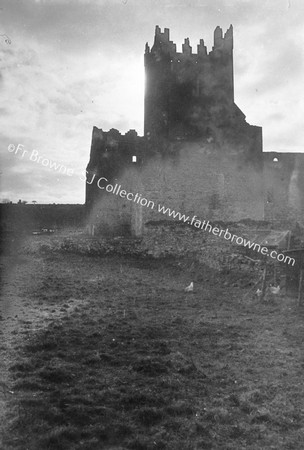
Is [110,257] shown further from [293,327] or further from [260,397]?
[260,397]

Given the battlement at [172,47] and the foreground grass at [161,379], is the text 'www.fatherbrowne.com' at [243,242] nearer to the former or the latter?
the foreground grass at [161,379]

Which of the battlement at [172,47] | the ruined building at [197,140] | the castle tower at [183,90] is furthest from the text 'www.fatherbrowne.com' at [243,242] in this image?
the battlement at [172,47]

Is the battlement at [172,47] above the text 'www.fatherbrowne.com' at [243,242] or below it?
above

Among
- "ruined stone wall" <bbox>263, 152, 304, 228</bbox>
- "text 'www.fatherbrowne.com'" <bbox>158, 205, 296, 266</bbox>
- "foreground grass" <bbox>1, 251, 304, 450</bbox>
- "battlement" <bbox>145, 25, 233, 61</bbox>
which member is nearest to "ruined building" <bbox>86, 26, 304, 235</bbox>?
"battlement" <bbox>145, 25, 233, 61</bbox>

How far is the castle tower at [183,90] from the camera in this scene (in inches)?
1123

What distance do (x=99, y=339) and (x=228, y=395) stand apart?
2988 millimetres

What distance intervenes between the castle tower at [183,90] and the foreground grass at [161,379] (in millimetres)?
20540

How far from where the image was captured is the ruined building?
28109mm

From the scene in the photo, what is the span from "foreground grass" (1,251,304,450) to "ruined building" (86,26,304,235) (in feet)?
60.0

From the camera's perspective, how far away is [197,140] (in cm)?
2856

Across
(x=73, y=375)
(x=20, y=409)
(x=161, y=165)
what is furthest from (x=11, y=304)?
(x=161, y=165)

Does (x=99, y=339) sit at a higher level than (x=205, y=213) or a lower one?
lower

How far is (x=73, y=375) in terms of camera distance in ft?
18.1

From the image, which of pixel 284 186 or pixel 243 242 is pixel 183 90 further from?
pixel 243 242
